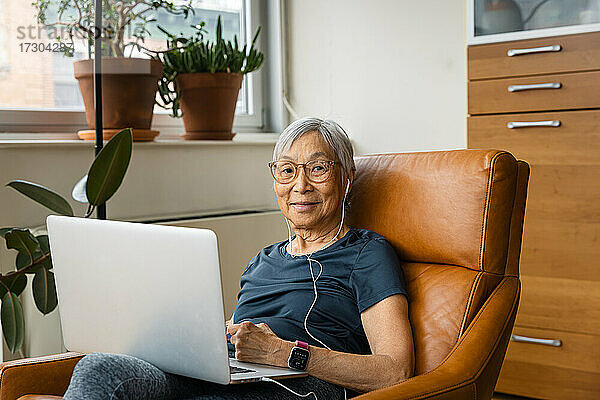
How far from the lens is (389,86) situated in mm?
3326

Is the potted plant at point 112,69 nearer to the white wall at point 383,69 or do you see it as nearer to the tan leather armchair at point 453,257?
the white wall at point 383,69

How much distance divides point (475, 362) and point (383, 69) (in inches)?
78.3

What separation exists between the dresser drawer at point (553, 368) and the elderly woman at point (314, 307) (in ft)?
3.67

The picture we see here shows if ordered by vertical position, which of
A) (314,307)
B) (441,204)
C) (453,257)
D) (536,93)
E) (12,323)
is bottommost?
(12,323)

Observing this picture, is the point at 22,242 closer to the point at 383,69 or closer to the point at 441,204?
the point at 441,204

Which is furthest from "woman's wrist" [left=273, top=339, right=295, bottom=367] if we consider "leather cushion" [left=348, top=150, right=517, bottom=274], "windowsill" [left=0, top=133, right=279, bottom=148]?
"windowsill" [left=0, top=133, right=279, bottom=148]

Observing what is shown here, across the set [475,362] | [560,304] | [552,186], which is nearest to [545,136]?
[552,186]

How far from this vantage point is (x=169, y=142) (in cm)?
290

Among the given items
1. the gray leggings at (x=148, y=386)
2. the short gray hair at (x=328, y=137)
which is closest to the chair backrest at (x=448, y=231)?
the short gray hair at (x=328, y=137)

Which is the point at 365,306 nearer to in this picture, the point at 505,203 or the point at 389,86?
the point at 505,203

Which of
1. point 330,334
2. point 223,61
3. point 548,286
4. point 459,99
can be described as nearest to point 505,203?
point 330,334

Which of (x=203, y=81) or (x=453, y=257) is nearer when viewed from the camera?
(x=453, y=257)

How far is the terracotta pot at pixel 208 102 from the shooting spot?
3094mm

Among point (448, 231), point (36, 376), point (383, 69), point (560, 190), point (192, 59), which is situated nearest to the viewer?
point (36, 376)
